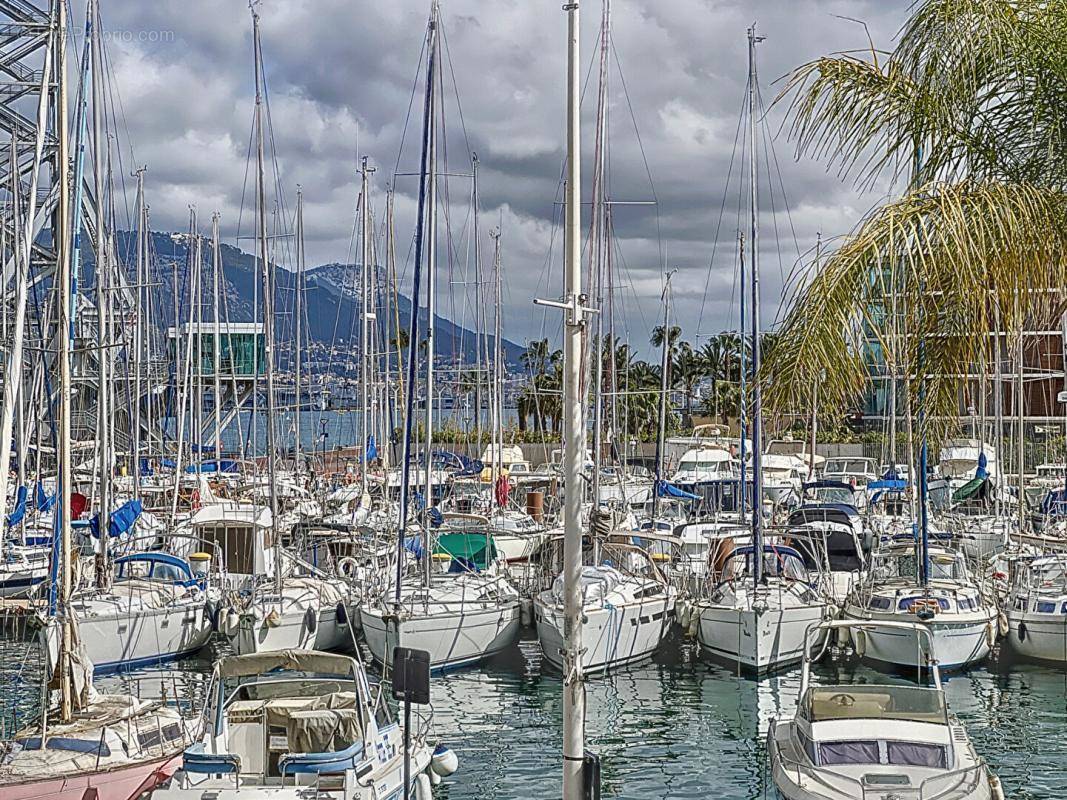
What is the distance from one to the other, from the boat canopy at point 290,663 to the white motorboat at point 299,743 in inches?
0.6

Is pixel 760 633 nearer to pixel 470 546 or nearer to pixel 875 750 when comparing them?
pixel 470 546

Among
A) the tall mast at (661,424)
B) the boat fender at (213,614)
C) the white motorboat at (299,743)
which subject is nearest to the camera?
the white motorboat at (299,743)

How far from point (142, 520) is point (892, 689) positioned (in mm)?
27887

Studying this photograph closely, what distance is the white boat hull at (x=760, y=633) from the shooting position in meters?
26.1

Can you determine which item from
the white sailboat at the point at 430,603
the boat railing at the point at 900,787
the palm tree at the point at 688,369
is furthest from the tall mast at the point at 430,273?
the palm tree at the point at 688,369

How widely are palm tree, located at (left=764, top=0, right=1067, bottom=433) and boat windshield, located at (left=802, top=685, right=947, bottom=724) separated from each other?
6.52 metres

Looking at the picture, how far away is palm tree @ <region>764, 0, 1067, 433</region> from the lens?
991 cm

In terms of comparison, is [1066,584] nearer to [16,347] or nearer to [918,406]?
[918,406]

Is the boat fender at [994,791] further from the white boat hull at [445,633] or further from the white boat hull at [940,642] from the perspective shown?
the white boat hull at [445,633]

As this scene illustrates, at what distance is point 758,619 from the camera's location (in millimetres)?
26047

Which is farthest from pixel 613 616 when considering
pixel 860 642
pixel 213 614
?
pixel 213 614

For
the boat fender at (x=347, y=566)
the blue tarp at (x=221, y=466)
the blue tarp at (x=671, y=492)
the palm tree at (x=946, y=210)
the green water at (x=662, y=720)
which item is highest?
the palm tree at (x=946, y=210)

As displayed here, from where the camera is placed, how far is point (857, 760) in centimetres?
1561

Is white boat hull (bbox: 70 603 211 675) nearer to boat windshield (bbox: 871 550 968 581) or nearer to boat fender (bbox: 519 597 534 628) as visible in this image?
boat fender (bbox: 519 597 534 628)
